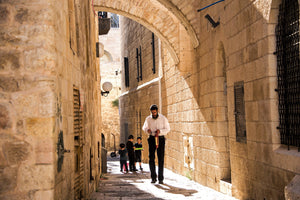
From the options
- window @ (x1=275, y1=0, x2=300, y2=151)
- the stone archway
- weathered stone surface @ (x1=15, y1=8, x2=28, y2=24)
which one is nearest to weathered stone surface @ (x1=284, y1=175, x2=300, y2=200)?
window @ (x1=275, y1=0, x2=300, y2=151)

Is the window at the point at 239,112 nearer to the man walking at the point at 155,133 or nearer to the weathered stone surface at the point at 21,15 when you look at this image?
the man walking at the point at 155,133

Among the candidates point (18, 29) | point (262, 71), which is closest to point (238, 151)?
point (262, 71)

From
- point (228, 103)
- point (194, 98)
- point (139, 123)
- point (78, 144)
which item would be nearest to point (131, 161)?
point (194, 98)

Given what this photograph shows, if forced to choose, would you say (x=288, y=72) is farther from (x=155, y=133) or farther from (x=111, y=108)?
(x=111, y=108)

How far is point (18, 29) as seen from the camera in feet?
10.2

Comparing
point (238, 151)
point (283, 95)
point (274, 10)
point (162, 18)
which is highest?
point (162, 18)

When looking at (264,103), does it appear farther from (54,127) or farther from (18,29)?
(18,29)

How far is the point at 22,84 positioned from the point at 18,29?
0.43 m

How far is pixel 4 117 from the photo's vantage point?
307 centimetres

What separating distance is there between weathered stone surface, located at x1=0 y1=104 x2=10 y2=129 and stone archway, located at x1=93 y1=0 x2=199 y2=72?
223 inches

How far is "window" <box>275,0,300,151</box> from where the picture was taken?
407cm

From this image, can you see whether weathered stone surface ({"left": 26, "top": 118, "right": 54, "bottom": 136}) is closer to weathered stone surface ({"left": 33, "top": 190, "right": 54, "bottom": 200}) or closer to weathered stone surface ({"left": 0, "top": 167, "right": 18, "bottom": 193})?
weathered stone surface ({"left": 0, "top": 167, "right": 18, "bottom": 193})

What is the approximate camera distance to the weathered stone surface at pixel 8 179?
2.99 meters

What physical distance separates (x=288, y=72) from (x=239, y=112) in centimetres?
145
